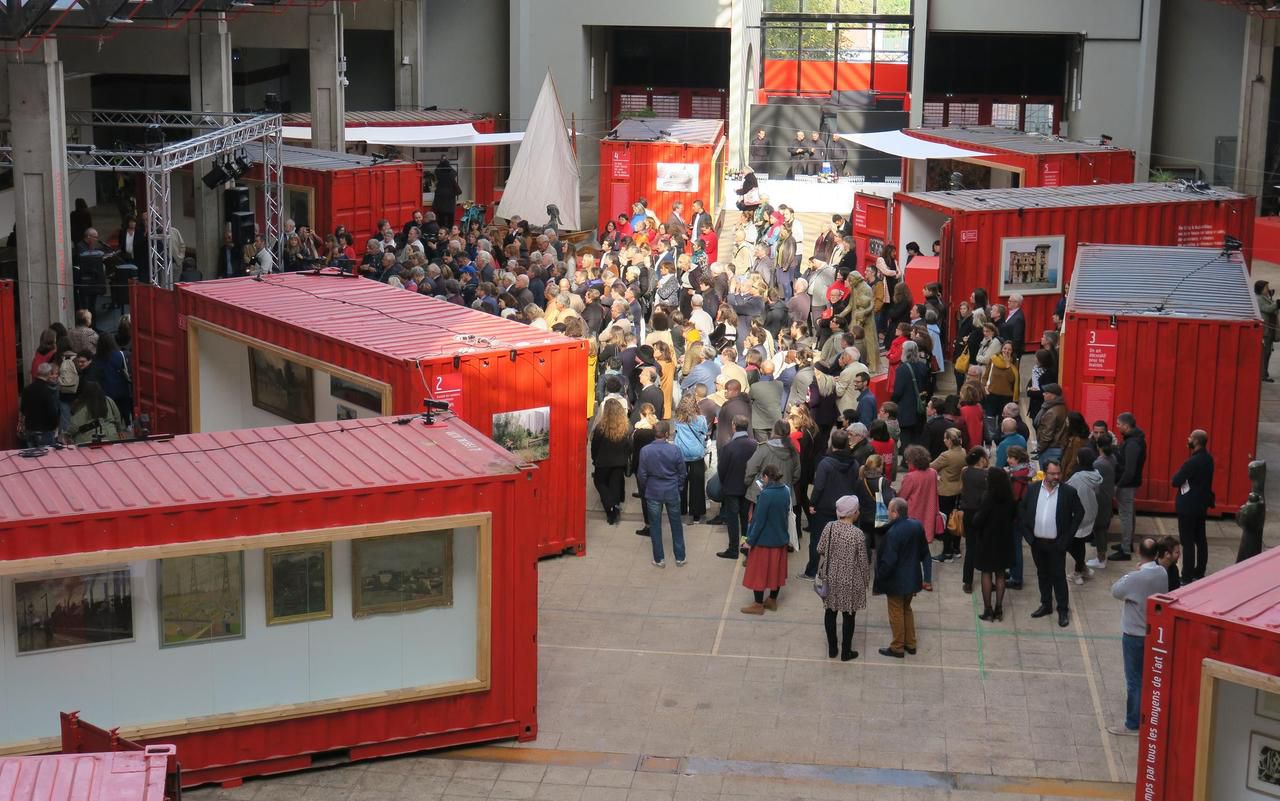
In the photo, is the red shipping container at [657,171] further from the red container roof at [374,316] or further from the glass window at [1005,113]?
the glass window at [1005,113]

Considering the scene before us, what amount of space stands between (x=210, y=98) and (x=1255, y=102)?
2357cm

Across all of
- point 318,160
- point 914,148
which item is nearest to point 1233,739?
point 914,148

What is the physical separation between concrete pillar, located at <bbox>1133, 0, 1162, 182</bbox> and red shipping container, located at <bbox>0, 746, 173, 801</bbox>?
3678cm

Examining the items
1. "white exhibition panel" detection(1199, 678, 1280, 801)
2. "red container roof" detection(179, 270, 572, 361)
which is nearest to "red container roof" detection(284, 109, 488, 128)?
"red container roof" detection(179, 270, 572, 361)

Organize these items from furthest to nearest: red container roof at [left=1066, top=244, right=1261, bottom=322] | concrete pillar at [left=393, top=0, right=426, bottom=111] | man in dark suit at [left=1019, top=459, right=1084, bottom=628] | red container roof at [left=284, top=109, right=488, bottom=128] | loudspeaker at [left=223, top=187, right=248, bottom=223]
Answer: concrete pillar at [left=393, top=0, right=426, bottom=111] → red container roof at [left=284, top=109, right=488, bottom=128] → loudspeaker at [left=223, top=187, right=248, bottom=223] → red container roof at [left=1066, top=244, right=1261, bottom=322] → man in dark suit at [left=1019, top=459, right=1084, bottom=628]

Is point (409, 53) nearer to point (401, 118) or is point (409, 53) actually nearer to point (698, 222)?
point (401, 118)

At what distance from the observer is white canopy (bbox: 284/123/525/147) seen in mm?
34781

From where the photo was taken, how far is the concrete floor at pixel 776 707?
11250 millimetres

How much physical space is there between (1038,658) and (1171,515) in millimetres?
4677

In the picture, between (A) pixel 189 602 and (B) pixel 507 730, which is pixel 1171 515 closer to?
(B) pixel 507 730

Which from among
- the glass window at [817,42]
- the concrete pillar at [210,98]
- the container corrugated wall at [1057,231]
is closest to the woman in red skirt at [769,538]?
the container corrugated wall at [1057,231]

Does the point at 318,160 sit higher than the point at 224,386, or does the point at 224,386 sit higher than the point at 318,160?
the point at 318,160

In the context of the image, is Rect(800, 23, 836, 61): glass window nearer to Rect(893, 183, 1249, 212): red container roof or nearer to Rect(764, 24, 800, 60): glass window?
Result: Rect(764, 24, 800, 60): glass window

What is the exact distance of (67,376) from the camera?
17.6m
